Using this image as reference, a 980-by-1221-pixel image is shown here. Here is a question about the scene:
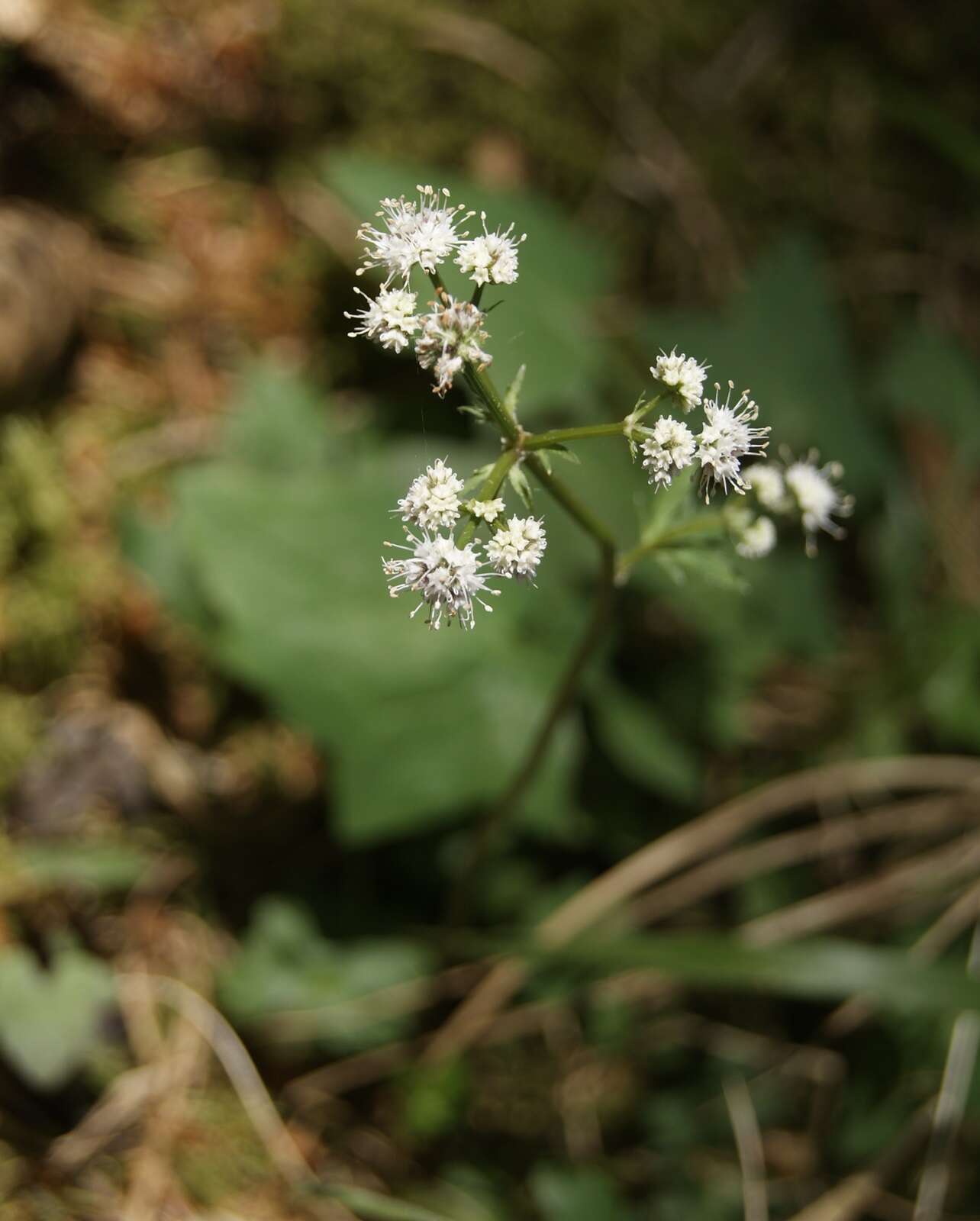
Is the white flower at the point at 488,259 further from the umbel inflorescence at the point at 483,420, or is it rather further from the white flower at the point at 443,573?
the white flower at the point at 443,573

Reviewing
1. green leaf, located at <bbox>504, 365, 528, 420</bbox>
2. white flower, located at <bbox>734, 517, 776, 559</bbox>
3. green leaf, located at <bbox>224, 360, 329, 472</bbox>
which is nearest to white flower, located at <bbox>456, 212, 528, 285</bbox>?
green leaf, located at <bbox>504, 365, 528, 420</bbox>

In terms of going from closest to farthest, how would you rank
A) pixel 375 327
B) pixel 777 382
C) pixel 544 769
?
pixel 375 327 → pixel 544 769 → pixel 777 382

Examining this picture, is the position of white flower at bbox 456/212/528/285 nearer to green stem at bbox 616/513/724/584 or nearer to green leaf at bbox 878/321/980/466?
green stem at bbox 616/513/724/584

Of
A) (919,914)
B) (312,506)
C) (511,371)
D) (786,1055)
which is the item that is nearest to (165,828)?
(312,506)

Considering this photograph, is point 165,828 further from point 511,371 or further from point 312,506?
point 511,371

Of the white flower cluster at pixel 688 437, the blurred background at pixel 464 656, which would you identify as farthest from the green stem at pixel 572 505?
the blurred background at pixel 464 656

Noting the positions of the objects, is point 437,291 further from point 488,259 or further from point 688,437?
point 688,437

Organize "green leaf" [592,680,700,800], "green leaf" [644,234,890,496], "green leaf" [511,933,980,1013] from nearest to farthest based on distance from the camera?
"green leaf" [511,933,980,1013]
"green leaf" [592,680,700,800]
"green leaf" [644,234,890,496]
